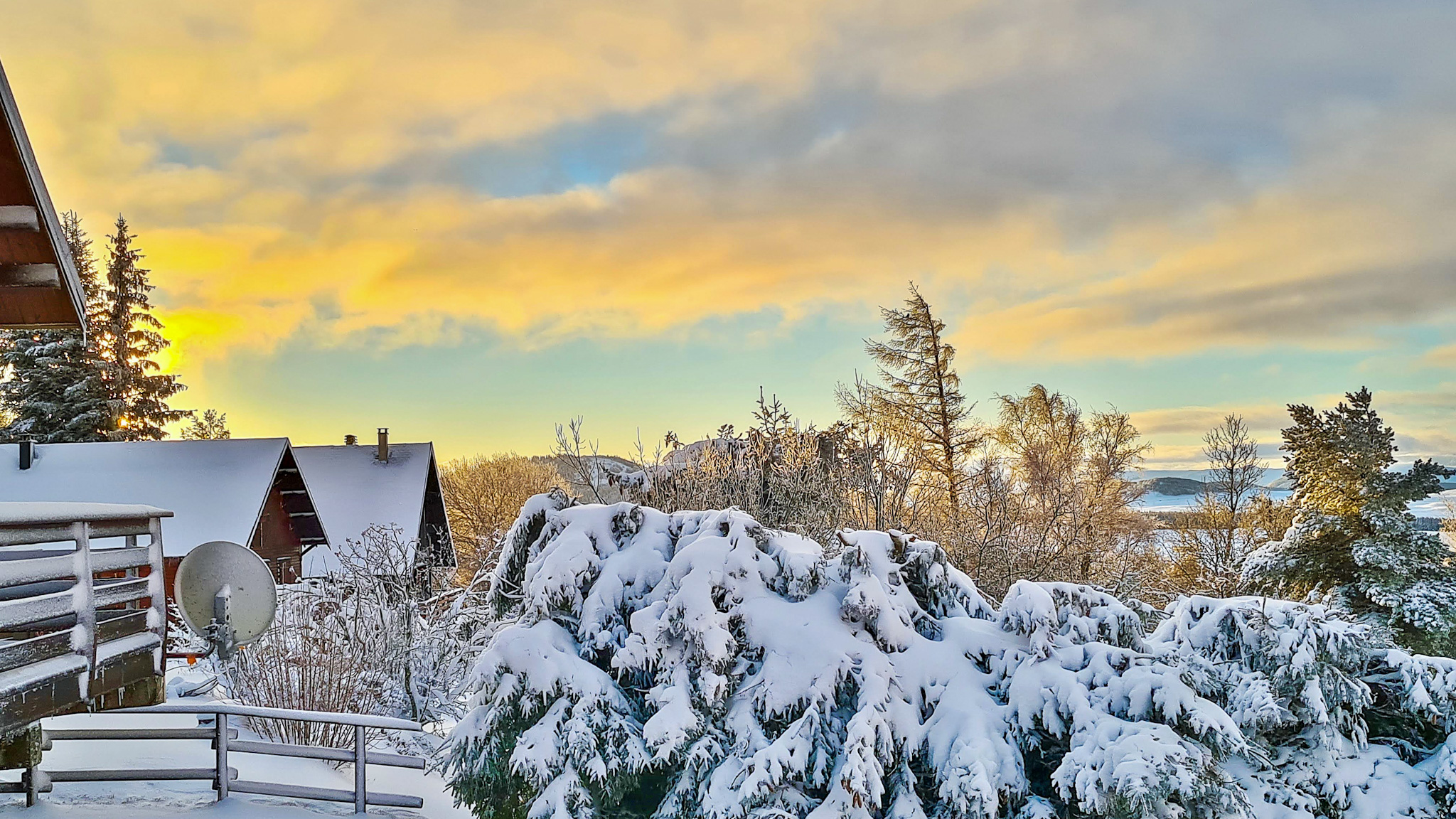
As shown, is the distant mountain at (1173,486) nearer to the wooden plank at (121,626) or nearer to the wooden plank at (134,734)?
the wooden plank at (134,734)

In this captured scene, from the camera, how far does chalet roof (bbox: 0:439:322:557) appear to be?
1955cm

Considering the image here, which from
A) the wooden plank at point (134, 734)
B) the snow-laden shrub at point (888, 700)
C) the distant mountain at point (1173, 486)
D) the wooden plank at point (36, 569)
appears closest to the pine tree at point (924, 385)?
the distant mountain at point (1173, 486)

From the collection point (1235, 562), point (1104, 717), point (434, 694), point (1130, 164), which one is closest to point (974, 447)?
point (1235, 562)

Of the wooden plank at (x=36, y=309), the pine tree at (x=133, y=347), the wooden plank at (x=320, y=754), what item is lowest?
the wooden plank at (x=320, y=754)

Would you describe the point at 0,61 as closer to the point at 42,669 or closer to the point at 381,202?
the point at 42,669

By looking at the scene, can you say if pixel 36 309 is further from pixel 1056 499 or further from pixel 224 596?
pixel 1056 499

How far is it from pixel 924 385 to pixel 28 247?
836 inches

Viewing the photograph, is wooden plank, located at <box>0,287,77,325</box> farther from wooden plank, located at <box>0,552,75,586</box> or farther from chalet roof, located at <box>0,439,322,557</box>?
chalet roof, located at <box>0,439,322,557</box>

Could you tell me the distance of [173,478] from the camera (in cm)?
2077

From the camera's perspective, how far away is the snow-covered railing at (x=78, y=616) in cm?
512

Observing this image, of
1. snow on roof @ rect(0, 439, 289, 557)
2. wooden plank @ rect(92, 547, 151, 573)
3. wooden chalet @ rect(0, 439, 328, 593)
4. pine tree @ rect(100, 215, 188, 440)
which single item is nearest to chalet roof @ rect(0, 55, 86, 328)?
wooden plank @ rect(92, 547, 151, 573)

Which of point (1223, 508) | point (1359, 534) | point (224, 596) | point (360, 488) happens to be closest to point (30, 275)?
point (224, 596)

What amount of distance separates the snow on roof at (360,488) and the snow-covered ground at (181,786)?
12.6 metres

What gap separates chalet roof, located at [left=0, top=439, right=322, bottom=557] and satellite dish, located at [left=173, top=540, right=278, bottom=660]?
1077 cm
